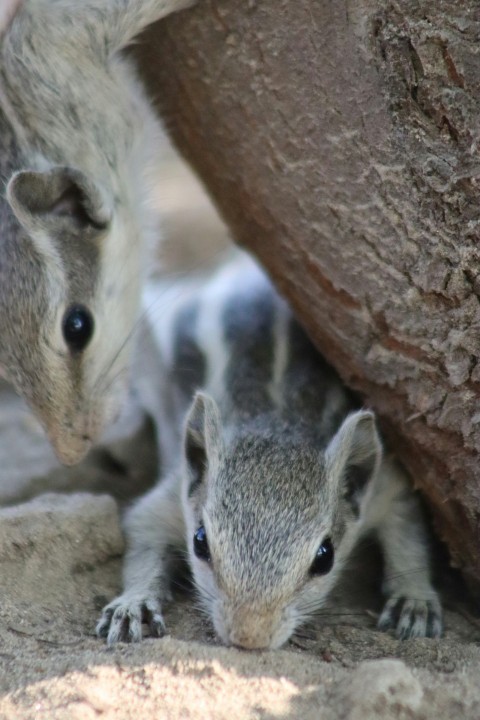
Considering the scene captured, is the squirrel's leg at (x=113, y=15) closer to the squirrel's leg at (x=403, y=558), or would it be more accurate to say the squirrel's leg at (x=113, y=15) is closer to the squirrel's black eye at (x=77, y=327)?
the squirrel's black eye at (x=77, y=327)

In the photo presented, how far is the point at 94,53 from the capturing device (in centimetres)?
389

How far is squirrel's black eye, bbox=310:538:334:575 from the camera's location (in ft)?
10.8

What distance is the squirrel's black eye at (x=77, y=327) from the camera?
365 centimetres

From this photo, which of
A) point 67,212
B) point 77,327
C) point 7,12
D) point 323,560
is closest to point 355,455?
point 323,560

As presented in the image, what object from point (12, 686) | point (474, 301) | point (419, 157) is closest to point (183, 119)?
point (419, 157)

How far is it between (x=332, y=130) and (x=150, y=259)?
1.28m

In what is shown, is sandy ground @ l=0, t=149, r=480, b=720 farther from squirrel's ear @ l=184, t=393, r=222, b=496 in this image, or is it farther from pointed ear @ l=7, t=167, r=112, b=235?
pointed ear @ l=7, t=167, r=112, b=235

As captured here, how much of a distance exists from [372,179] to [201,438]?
1.18m

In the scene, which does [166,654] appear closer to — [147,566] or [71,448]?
[147,566]

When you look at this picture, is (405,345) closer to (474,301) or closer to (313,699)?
(474,301)

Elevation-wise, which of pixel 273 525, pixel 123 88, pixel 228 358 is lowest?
pixel 273 525

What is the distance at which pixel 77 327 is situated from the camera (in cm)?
368

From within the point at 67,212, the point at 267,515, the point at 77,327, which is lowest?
the point at 267,515

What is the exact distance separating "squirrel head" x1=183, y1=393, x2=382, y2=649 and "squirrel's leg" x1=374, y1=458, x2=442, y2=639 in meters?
0.26
